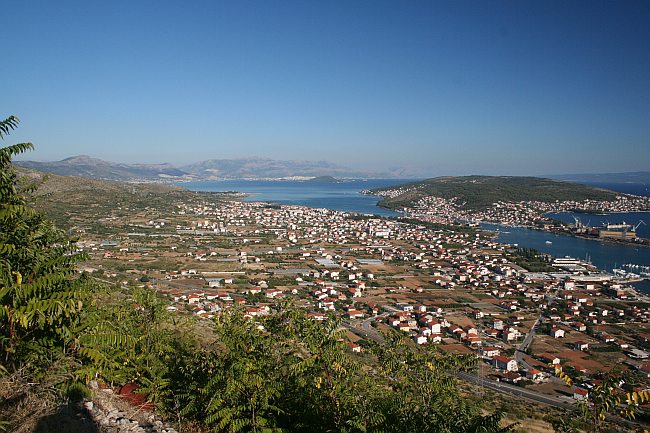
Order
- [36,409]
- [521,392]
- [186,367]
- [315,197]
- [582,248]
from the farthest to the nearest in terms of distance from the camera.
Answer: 1. [315,197]
2. [582,248]
3. [521,392]
4. [186,367]
5. [36,409]

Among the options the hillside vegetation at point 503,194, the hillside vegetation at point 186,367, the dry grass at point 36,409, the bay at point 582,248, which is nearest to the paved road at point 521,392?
the hillside vegetation at point 186,367

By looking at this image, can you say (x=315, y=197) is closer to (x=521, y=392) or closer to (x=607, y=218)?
(x=607, y=218)

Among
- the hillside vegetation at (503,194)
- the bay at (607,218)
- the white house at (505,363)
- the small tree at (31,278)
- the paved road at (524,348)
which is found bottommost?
the paved road at (524,348)

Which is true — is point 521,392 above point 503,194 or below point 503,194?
below

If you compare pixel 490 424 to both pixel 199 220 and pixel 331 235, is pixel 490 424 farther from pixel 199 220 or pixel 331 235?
pixel 199 220

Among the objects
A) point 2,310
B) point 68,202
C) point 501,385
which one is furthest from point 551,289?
point 68,202

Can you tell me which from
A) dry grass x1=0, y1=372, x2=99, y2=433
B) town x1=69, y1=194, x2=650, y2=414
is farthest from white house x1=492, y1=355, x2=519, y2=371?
dry grass x1=0, y1=372, x2=99, y2=433

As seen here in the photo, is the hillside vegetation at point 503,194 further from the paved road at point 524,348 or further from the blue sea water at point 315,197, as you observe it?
the paved road at point 524,348

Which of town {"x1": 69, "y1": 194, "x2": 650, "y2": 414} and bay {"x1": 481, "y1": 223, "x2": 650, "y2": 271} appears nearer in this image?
town {"x1": 69, "y1": 194, "x2": 650, "y2": 414}

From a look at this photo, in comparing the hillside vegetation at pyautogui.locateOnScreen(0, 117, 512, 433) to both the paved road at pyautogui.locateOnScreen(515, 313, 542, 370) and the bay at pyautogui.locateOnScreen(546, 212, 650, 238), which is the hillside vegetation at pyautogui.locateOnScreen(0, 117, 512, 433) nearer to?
the paved road at pyautogui.locateOnScreen(515, 313, 542, 370)

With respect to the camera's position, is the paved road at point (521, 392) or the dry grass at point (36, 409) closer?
the dry grass at point (36, 409)

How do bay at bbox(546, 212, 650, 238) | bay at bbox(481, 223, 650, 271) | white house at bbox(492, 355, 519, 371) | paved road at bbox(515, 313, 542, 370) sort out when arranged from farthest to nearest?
bay at bbox(546, 212, 650, 238) < bay at bbox(481, 223, 650, 271) < paved road at bbox(515, 313, 542, 370) < white house at bbox(492, 355, 519, 371)

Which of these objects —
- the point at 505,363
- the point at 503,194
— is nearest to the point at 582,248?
the point at 505,363
